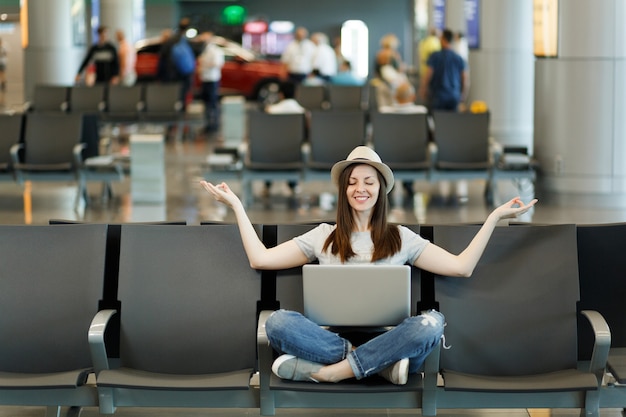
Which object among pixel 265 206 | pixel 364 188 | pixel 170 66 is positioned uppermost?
pixel 170 66

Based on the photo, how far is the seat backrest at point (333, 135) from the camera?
11977 millimetres

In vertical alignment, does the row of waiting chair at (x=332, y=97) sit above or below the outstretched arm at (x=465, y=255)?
above

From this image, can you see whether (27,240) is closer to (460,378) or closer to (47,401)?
(47,401)

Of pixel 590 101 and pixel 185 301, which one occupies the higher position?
pixel 590 101

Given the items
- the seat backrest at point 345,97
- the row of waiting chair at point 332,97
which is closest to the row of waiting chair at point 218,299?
the row of waiting chair at point 332,97

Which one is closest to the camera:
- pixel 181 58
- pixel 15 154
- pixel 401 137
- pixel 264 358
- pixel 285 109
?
pixel 264 358

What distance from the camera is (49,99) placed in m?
17.0

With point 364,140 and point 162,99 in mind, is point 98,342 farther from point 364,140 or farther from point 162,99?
point 162,99

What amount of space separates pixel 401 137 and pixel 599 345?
24.7ft

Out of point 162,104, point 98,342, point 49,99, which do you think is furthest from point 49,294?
point 162,104

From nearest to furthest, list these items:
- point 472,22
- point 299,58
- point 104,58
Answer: point 472,22, point 104,58, point 299,58

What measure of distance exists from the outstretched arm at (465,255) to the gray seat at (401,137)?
279 inches

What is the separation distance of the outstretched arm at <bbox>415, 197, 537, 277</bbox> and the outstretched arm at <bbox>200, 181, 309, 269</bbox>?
0.49m

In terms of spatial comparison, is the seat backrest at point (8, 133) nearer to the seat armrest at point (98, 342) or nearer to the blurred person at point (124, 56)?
the seat armrest at point (98, 342)
